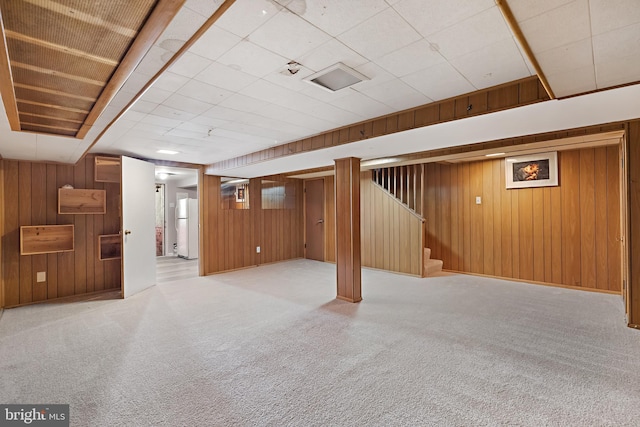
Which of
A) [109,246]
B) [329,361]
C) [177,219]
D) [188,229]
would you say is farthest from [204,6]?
[177,219]

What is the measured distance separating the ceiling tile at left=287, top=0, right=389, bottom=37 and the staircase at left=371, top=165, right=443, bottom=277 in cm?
432

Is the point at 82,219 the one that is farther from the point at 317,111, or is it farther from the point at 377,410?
the point at 377,410

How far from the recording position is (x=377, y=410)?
5.84 ft

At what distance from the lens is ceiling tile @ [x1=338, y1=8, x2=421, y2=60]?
144cm

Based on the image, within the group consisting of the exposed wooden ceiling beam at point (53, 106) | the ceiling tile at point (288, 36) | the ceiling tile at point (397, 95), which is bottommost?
the exposed wooden ceiling beam at point (53, 106)

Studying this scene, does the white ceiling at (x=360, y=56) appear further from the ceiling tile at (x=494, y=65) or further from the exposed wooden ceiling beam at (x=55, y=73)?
the exposed wooden ceiling beam at (x=55, y=73)

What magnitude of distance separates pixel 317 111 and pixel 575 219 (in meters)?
4.18

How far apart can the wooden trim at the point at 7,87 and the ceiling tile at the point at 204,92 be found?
0.91 metres

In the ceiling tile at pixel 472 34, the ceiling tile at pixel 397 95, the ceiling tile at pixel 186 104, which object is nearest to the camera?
A: the ceiling tile at pixel 472 34

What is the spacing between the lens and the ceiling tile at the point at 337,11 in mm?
1316

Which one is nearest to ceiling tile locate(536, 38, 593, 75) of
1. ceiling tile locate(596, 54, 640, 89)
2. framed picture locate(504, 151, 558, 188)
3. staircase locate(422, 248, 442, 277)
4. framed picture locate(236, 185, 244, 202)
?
ceiling tile locate(596, 54, 640, 89)

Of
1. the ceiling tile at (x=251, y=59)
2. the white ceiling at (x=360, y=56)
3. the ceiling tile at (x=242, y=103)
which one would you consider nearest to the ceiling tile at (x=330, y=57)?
the white ceiling at (x=360, y=56)

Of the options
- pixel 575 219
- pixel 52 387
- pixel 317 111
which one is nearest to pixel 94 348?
pixel 52 387

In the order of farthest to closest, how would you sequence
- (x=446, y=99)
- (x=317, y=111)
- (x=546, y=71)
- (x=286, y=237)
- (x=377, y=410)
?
(x=286, y=237)
(x=317, y=111)
(x=446, y=99)
(x=377, y=410)
(x=546, y=71)
